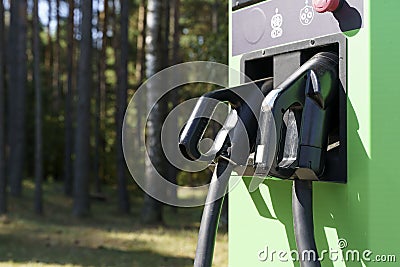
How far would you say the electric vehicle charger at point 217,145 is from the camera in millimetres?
1895

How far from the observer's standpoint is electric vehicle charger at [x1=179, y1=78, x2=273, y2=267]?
1.89 metres

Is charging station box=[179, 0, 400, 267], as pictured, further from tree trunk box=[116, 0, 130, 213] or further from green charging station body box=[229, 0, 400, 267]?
tree trunk box=[116, 0, 130, 213]

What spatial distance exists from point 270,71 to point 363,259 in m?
0.86

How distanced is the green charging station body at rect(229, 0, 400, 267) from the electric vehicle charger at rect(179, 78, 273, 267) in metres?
0.25

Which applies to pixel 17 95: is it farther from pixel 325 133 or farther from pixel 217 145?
pixel 325 133

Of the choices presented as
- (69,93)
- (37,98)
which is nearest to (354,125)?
(37,98)

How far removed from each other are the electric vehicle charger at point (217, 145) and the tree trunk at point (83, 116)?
34.7ft

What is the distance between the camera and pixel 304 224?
189 centimetres

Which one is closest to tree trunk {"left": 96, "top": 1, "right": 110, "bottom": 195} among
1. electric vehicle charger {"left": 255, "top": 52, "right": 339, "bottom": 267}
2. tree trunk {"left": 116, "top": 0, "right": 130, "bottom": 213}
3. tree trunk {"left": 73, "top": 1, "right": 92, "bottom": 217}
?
tree trunk {"left": 116, "top": 0, "right": 130, "bottom": 213}

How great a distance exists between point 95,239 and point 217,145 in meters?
8.50

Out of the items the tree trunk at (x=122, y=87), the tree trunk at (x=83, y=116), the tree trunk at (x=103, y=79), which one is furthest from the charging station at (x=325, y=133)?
the tree trunk at (x=103, y=79)

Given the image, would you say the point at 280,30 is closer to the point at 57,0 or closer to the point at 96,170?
the point at 96,170

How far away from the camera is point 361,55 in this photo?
72.5 inches

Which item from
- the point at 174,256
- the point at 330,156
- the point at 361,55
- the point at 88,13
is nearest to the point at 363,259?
the point at 330,156
